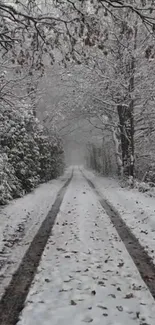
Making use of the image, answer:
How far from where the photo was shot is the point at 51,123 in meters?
35.7

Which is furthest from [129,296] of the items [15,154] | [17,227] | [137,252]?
[15,154]

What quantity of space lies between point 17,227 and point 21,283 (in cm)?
497

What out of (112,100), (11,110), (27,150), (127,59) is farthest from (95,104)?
(11,110)

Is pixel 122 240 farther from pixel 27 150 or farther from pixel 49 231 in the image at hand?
pixel 27 150

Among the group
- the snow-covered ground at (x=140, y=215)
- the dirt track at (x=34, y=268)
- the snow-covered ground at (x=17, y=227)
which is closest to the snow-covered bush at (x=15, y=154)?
the snow-covered ground at (x=17, y=227)

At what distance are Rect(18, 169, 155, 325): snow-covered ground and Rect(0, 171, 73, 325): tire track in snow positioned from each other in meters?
0.11

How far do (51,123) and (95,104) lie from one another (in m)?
11.0

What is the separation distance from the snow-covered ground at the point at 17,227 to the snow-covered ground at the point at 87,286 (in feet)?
1.87

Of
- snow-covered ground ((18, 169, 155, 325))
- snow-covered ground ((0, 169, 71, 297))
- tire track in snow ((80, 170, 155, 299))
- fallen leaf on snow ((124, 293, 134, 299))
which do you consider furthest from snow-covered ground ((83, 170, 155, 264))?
snow-covered ground ((0, 169, 71, 297))

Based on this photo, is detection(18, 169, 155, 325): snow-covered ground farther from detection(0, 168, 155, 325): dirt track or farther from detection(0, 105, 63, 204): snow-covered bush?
detection(0, 105, 63, 204): snow-covered bush

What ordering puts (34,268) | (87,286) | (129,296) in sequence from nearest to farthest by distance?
(129,296), (87,286), (34,268)

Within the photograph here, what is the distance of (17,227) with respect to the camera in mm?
11102

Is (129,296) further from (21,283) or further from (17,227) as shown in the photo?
(17,227)

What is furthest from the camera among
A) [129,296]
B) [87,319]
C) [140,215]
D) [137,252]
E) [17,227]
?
[140,215]
